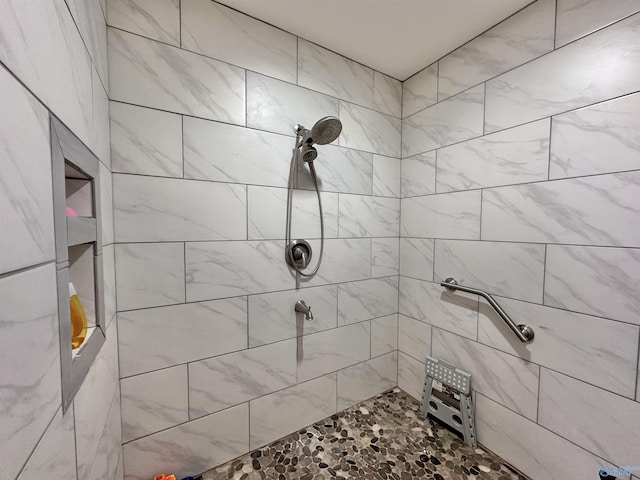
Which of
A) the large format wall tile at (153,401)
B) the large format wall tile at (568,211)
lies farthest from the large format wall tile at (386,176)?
the large format wall tile at (153,401)

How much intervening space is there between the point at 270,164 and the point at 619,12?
1379mm

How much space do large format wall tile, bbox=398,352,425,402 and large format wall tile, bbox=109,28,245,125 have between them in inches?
66.1

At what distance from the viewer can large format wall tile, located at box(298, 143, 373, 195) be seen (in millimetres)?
1388

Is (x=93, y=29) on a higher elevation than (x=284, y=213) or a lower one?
higher

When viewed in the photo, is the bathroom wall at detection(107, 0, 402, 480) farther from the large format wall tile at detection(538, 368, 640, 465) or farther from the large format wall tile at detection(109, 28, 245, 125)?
the large format wall tile at detection(538, 368, 640, 465)

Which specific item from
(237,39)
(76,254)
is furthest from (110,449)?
(237,39)

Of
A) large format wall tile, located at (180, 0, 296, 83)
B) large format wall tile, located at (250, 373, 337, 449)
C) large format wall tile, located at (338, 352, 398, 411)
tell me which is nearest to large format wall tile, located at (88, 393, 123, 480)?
large format wall tile, located at (250, 373, 337, 449)

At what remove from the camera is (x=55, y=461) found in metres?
0.44

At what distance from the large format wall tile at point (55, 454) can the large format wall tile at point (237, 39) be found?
4.15 feet

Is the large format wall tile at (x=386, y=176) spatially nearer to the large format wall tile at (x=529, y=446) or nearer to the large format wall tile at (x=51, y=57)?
the large format wall tile at (x=529, y=446)

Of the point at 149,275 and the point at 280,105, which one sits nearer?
the point at 149,275

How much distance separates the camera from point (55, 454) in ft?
1.44

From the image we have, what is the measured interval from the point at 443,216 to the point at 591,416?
0.99 meters

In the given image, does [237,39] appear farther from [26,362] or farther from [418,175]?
[26,362]
